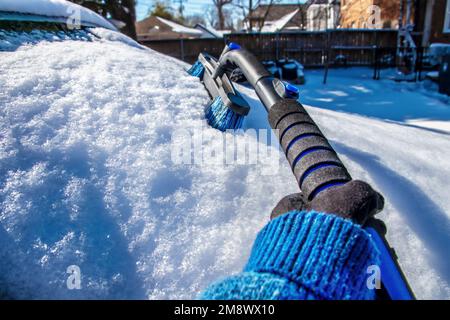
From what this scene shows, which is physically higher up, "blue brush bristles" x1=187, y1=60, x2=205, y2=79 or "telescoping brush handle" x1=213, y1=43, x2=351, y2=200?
"blue brush bristles" x1=187, y1=60, x2=205, y2=79

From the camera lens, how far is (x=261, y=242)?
0.58 m

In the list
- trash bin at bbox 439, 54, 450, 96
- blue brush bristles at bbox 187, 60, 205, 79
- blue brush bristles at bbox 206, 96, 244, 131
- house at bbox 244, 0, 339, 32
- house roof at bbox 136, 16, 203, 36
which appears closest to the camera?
blue brush bristles at bbox 206, 96, 244, 131

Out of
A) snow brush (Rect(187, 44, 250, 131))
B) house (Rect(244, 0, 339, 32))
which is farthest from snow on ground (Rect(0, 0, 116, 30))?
house (Rect(244, 0, 339, 32))

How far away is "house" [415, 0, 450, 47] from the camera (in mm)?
11902

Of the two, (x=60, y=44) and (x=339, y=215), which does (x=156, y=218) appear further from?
(x=60, y=44)

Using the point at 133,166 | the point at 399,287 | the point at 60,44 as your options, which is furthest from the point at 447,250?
the point at 60,44

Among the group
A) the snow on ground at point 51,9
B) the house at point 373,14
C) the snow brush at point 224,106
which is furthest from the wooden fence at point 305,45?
the snow brush at point 224,106

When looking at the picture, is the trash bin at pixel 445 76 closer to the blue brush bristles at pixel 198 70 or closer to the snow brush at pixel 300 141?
the blue brush bristles at pixel 198 70

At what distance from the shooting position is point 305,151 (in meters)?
0.76

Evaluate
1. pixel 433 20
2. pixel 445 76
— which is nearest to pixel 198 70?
pixel 445 76

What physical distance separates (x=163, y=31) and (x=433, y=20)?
1472cm

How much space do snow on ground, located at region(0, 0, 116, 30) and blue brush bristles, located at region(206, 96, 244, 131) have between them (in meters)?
1.13

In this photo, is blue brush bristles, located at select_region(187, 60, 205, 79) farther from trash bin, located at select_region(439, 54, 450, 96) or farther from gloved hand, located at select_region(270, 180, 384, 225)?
trash bin, located at select_region(439, 54, 450, 96)
